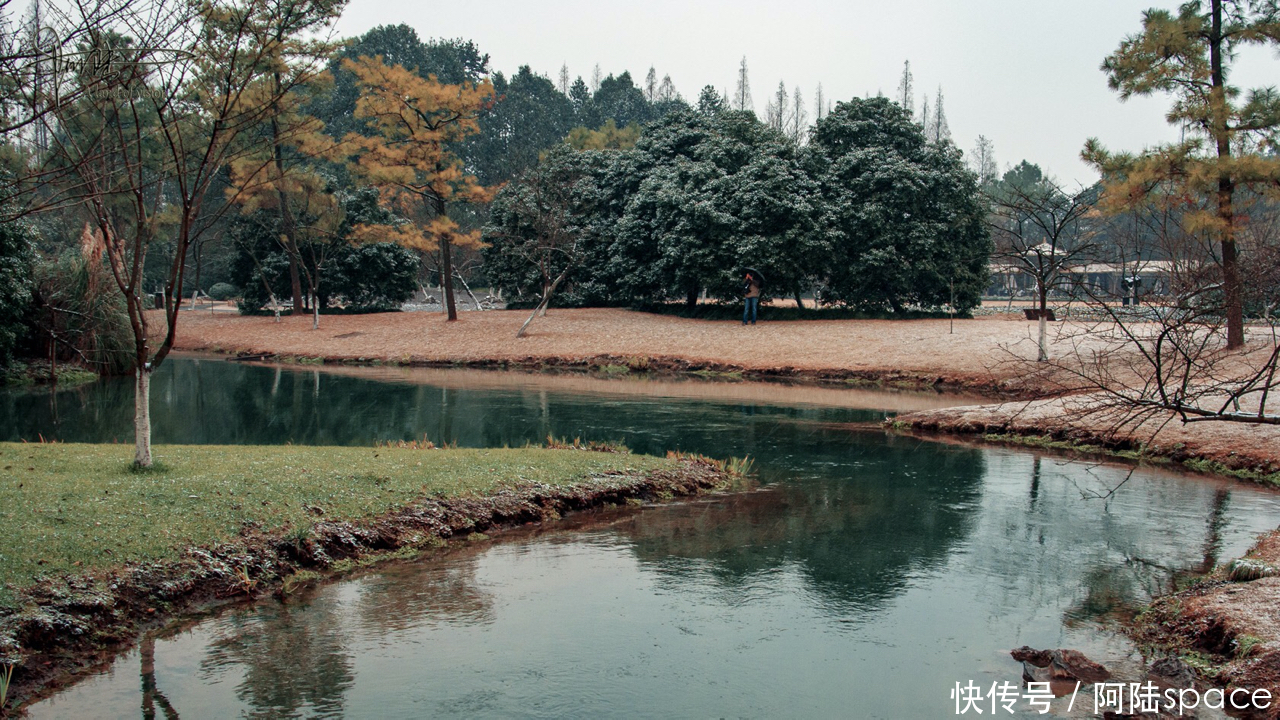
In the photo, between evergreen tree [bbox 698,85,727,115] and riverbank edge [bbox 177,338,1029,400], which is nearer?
riverbank edge [bbox 177,338,1029,400]

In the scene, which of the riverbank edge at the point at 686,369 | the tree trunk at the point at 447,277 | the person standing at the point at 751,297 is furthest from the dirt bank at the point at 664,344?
the tree trunk at the point at 447,277

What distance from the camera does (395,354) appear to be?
35688 mm

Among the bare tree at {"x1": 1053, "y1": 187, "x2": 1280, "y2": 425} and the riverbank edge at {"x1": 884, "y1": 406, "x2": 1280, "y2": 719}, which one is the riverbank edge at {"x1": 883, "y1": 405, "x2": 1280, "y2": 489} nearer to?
the bare tree at {"x1": 1053, "y1": 187, "x2": 1280, "y2": 425}

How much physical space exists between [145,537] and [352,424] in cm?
1154

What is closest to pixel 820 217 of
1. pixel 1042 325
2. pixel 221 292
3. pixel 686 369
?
pixel 686 369

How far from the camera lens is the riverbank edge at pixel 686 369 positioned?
87.9ft

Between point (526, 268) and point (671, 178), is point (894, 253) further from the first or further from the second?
point (526, 268)

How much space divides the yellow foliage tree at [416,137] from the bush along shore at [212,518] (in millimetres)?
27466

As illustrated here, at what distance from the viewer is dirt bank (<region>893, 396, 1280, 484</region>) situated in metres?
15.0

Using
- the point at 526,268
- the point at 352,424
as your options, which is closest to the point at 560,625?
the point at 352,424

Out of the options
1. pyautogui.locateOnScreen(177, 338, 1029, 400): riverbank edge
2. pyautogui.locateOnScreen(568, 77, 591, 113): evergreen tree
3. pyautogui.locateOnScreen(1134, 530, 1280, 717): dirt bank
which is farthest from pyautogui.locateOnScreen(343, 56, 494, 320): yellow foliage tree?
pyautogui.locateOnScreen(568, 77, 591, 113): evergreen tree

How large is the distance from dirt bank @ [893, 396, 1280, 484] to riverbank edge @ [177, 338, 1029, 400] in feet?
16.9

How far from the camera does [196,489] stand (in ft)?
30.9

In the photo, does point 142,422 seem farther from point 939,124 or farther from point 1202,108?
point 939,124
